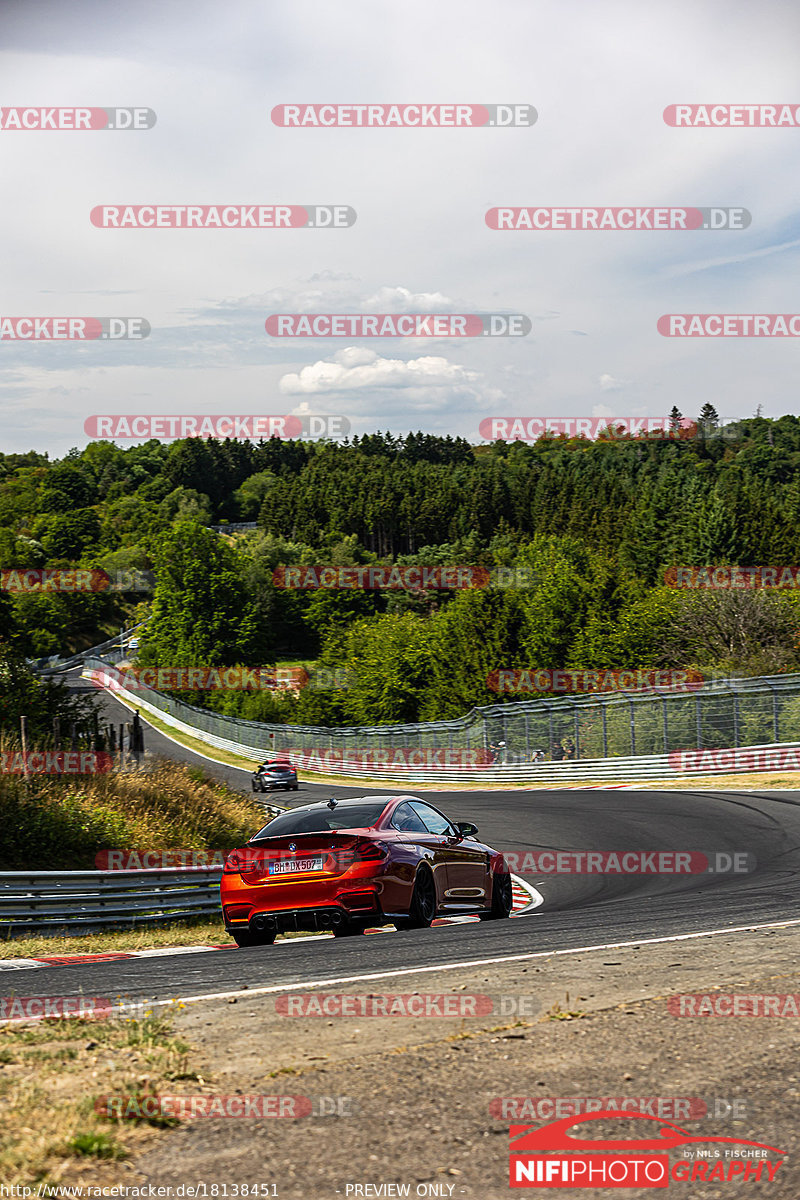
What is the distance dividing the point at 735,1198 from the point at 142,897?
32.0 ft

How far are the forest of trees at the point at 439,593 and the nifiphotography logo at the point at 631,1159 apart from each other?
33.8m

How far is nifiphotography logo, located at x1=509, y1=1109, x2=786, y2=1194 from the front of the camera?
3.77 meters

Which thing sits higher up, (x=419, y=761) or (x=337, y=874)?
(x=337, y=874)

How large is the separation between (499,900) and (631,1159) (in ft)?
28.0

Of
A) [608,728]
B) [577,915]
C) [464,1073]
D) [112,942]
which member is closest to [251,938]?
[112,942]

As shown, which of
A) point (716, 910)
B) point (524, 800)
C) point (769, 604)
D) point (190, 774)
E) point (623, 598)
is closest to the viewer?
point (716, 910)

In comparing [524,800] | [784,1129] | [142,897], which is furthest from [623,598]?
[784,1129]

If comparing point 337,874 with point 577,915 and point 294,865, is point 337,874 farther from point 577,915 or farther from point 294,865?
point 577,915

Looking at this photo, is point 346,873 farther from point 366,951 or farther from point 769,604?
point 769,604

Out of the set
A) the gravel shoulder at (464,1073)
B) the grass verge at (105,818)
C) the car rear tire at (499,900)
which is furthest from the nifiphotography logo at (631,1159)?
the grass verge at (105,818)

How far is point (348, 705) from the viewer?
307 feet

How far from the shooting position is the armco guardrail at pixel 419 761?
32.5 meters

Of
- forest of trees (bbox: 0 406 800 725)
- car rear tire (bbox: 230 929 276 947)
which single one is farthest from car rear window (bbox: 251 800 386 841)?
forest of trees (bbox: 0 406 800 725)

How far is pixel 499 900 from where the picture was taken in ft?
40.5
